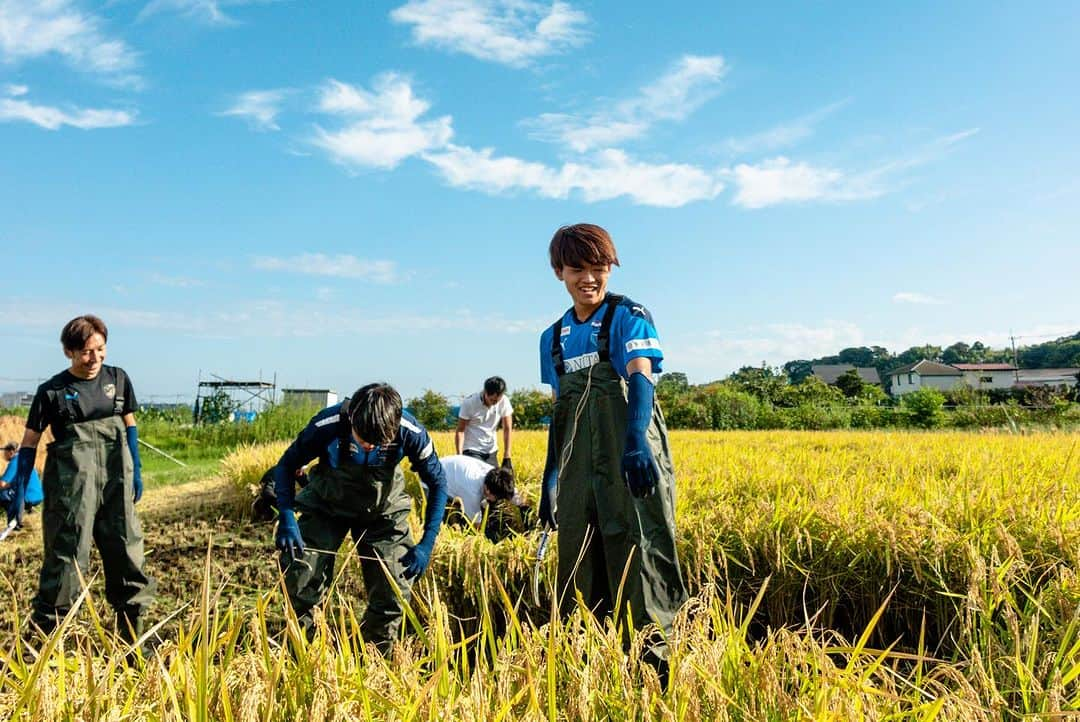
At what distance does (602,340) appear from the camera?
2463mm

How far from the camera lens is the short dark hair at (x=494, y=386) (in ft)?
19.5

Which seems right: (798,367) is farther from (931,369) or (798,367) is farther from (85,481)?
(85,481)

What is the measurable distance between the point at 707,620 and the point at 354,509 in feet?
5.45

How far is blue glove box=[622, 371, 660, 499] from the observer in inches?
89.9

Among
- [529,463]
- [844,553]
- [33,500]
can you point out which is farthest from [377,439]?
[33,500]

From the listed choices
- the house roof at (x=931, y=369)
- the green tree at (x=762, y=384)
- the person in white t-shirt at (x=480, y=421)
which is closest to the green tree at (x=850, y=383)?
the green tree at (x=762, y=384)

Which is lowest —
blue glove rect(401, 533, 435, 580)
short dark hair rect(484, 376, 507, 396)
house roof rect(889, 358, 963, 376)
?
blue glove rect(401, 533, 435, 580)

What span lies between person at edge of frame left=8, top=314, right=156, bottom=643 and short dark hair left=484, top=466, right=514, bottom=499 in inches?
80.6

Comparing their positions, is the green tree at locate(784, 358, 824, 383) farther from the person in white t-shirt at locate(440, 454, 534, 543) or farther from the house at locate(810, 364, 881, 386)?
the person in white t-shirt at locate(440, 454, 534, 543)

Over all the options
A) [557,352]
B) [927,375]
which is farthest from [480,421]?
[927,375]

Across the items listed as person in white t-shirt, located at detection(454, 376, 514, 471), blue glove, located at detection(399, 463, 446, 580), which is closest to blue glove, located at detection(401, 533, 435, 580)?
blue glove, located at detection(399, 463, 446, 580)

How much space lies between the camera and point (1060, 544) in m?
3.06

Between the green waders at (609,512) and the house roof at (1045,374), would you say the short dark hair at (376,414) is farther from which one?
the house roof at (1045,374)

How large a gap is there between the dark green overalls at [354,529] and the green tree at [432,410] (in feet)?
61.5
